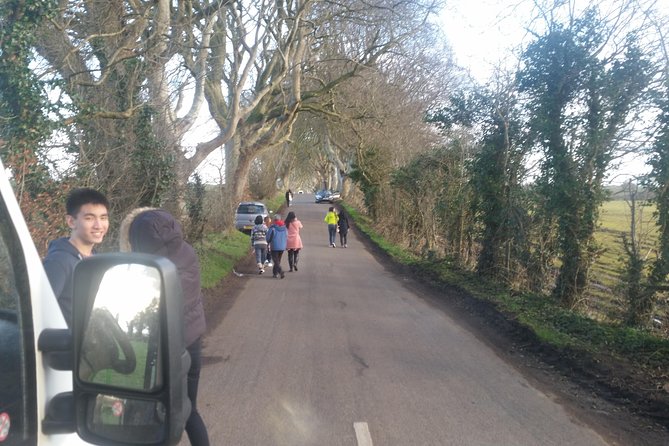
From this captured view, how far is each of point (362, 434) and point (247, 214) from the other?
26382mm

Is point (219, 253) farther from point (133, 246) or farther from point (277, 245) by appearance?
point (133, 246)

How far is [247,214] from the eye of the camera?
31.7 m

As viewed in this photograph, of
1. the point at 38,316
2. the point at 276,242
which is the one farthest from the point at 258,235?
the point at 38,316

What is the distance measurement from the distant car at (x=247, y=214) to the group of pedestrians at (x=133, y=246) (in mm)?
27053

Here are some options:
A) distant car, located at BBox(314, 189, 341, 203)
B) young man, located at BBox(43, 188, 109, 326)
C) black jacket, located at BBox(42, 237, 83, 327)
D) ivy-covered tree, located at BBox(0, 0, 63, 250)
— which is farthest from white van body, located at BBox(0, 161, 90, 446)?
distant car, located at BBox(314, 189, 341, 203)

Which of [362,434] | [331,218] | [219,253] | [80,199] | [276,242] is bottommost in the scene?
[362,434]

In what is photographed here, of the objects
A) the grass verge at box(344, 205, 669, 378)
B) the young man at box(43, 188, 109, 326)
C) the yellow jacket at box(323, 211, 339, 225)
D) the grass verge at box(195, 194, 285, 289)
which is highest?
the young man at box(43, 188, 109, 326)

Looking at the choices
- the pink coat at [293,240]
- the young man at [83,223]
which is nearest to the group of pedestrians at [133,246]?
the young man at [83,223]

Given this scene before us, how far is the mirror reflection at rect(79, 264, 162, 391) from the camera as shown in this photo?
182 cm

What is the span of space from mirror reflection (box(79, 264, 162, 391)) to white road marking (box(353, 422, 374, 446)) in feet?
13.4

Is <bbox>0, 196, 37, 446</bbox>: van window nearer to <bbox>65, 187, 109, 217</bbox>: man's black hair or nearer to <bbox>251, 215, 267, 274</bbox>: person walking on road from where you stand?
<bbox>65, 187, 109, 217</bbox>: man's black hair

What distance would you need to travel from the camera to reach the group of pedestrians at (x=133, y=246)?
2.91 meters

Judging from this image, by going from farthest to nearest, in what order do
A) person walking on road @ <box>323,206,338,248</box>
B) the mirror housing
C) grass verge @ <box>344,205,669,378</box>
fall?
person walking on road @ <box>323,206,338,248</box> < grass verge @ <box>344,205,669,378</box> < the mirror housing

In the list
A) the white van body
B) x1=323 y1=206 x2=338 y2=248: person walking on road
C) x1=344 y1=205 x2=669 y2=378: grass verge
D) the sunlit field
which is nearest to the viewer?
the white van body
